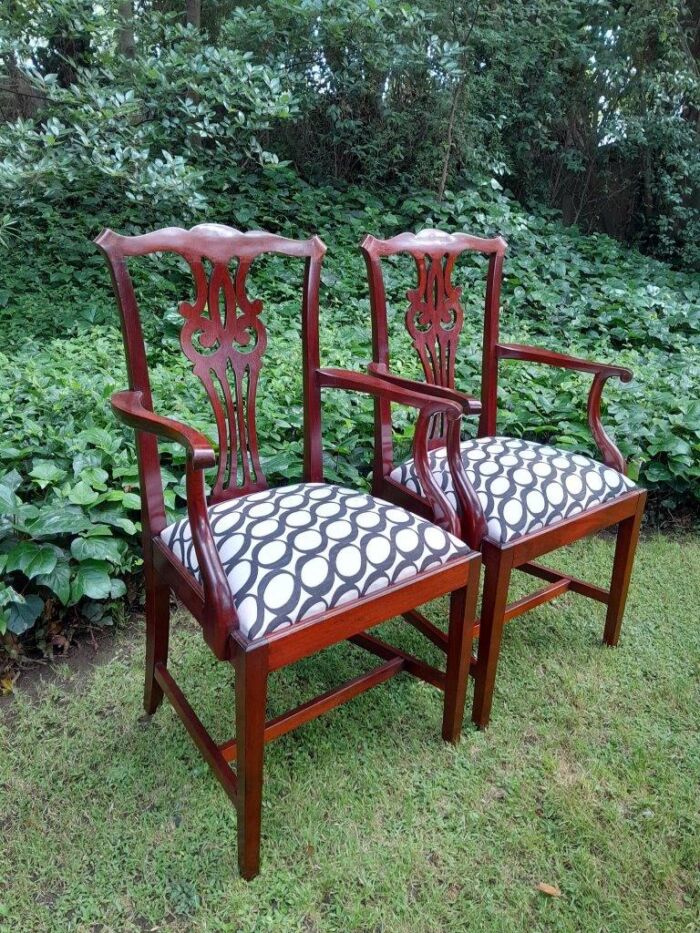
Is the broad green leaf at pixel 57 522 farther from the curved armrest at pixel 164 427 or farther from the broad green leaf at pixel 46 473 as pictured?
the curved armrest at pixel 164 427

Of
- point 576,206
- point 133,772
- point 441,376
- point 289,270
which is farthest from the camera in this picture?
point 576,206

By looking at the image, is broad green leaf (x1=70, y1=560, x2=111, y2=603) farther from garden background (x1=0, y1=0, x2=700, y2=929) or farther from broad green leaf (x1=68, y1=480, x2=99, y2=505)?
broad green leaf (x1=68, y1=480, x2=99, y2=505)

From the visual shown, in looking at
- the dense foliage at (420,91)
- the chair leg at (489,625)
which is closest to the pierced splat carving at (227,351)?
the chair leg at (489,625)

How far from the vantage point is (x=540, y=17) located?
4.91 meters

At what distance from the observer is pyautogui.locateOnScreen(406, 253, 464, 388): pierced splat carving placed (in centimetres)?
175

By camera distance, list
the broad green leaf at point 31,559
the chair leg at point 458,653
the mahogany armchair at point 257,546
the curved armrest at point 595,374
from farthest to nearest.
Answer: the curved armrest at point 595,374 < the broad green leaf at point 31,559 < the chair leg at point 458,653 < the mahogany armchair at point 257,546

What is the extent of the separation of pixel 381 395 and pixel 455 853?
3.13ft

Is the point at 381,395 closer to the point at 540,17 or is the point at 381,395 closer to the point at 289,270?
the point at 289,270

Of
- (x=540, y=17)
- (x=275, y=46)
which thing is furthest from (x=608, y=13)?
(x=275, y=46)

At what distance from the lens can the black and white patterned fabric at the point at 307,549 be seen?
113 centimetres

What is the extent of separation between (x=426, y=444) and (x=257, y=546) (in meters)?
0.46

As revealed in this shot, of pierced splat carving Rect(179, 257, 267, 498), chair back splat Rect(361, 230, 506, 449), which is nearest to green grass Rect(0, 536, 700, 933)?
pierced splat carving Rect(179, 257, 267, 498)

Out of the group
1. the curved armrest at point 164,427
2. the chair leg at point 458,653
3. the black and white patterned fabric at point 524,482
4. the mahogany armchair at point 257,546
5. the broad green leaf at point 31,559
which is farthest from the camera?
the broad green leaf at point 31,559

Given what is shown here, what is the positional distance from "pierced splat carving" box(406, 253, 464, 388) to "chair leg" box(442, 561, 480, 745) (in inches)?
25.4
